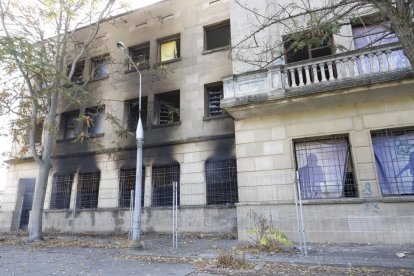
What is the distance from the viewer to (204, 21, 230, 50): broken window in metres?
16.0

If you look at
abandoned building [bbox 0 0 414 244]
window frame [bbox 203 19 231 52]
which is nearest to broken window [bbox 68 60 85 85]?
abandoned building [bbox 0 0 414 244]

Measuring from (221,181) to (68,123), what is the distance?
1124 cm

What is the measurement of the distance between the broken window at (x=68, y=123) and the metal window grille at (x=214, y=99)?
8.89 m

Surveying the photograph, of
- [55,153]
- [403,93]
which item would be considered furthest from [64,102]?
[403,93]

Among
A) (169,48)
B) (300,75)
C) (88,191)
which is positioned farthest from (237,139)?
(88,191)

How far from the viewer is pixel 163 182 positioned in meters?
15.2

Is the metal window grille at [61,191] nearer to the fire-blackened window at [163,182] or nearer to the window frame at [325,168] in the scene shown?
the fire-blackened window at [163,182]

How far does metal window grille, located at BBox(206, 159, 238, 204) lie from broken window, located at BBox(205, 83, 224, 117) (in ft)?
8.63

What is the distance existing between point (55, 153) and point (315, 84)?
15.3m

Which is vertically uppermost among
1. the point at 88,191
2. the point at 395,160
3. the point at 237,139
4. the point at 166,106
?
the point at 166,106

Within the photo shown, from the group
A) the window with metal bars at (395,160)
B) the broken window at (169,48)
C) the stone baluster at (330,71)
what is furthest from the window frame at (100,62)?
the window with metal bars at (395,160)

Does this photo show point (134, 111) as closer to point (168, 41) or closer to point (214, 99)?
point (168, 41)

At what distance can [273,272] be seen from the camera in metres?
6.57

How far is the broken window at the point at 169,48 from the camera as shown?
680 inches
